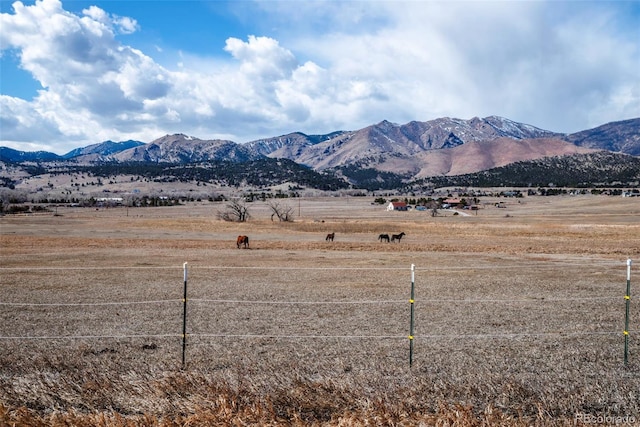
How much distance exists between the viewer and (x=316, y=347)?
1212cm

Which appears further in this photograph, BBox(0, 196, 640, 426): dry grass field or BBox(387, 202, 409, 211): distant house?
BBox(387, 202, 409, 211): distant house

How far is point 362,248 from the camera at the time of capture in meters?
46.8

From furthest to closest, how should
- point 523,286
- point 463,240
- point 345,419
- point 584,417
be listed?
1. point 463,240
2. point 523,286
3. point 584,417
4. point 345,419

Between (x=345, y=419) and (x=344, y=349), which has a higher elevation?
(x=345, y=419)

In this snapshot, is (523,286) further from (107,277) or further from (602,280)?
(107,277)

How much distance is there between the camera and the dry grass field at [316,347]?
653 centimetres

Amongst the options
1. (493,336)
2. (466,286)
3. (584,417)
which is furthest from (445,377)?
(466,286)

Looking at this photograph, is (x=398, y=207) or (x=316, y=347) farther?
(x=398, y=207)

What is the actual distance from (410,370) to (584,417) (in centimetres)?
329

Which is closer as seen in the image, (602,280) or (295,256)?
(602,280)

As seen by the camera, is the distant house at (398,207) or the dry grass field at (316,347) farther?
the distant house at (398,207)

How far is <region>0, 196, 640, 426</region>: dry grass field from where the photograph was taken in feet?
21.4

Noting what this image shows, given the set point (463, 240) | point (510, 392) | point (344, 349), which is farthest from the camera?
point (463, 240)

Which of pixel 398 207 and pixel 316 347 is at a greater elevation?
pixel 316 347
